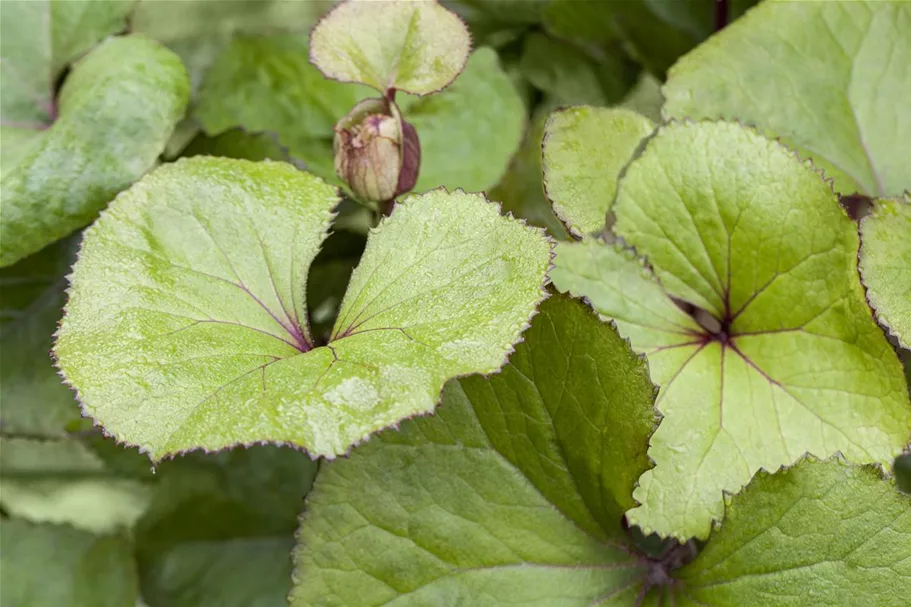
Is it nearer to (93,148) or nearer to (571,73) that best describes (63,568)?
(93,148)

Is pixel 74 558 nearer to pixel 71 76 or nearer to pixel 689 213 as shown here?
pixel 71 76

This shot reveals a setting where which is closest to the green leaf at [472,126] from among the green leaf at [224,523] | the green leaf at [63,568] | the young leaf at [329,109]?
the young leaf at [329,109]

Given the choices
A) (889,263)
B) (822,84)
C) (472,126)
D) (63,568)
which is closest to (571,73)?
(472,126)

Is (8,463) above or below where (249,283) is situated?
below

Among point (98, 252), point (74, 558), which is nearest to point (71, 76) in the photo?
point (98, 252)

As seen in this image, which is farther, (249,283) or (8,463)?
(8,463)

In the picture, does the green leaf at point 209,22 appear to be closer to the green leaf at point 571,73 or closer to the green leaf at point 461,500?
the green leaf at point 571,73

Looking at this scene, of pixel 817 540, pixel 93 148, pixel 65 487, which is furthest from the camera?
pixel 65 487
